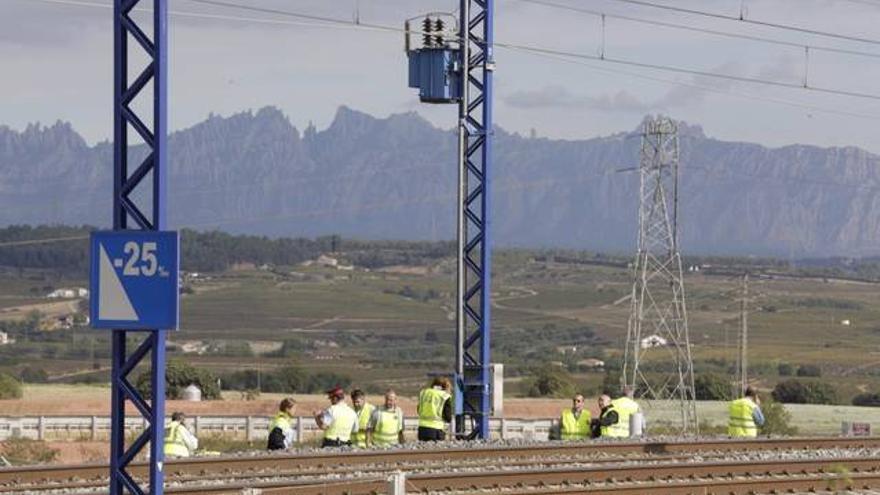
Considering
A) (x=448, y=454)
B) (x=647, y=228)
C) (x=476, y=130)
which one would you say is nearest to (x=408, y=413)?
(x=647, y=228)

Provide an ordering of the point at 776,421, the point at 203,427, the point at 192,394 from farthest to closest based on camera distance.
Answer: the point at 192,394 → the point at 776,421 → the point at 203,427

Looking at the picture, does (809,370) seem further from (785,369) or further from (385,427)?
(385,427)

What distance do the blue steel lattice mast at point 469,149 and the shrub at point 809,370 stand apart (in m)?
99.5

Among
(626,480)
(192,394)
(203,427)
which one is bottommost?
(192,394)

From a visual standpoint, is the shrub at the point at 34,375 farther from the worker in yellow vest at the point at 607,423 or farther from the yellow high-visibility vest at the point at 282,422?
the yellow high-visibility vest at the point at 282,422

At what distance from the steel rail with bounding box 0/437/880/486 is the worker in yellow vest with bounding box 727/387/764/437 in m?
0.45

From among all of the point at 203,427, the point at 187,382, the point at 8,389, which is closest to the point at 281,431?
the point at 203,427

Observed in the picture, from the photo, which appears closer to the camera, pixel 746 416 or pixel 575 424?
pixel 575 424

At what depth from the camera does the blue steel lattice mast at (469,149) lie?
3762 cm

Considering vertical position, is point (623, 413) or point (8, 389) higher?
point (623, 413)

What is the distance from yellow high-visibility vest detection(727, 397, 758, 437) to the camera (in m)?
35.0

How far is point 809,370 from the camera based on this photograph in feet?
465

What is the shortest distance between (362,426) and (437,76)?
834 centimetres

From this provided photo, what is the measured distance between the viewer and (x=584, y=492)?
2600 cm
